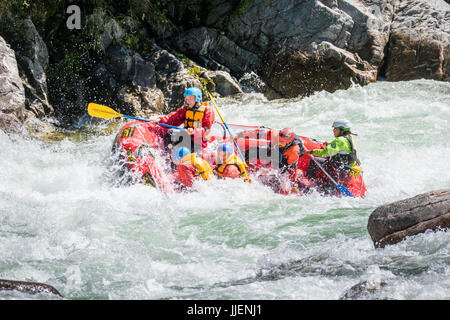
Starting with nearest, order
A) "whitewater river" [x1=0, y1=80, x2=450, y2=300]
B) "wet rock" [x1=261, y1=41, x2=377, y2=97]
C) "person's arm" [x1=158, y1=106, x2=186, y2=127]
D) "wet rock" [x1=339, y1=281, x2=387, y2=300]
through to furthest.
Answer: "wet rock" [x1=339, y1=281, x2=387, y2=300] → "whitewater river" [x1=0, y1=80, x2=450, y2=300] → "person's arm" [x1=158, y1=106, x2=186, y2=127] → "wet rock" [x1=261, y1=41, x2=377, y2=97]

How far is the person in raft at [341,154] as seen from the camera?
6.18 metres

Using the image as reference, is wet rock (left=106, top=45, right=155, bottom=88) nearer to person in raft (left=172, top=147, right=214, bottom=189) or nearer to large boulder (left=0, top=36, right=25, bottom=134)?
large boulder (left=0, top=36, right=25, bottom=134)

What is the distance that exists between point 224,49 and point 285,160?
5.97 m

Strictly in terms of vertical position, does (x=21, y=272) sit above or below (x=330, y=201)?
above

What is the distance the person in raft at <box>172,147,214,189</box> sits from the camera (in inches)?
230

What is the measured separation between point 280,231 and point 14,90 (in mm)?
5455

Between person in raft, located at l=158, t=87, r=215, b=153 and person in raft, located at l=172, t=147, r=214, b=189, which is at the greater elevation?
person in raft, located at l=158, t=87, r=215, b=153

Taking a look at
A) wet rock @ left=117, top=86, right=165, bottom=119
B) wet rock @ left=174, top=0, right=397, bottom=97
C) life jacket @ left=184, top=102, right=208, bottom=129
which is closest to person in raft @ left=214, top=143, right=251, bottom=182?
life jacket @ left=184, top=102, right=208, bottom=129

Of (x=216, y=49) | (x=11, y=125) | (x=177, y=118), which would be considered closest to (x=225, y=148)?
(x=177, y=118)

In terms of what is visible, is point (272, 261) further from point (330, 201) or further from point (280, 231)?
point (330, 201)

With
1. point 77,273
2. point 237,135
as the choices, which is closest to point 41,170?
point 237,135

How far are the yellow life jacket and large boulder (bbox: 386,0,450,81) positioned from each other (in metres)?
7.69

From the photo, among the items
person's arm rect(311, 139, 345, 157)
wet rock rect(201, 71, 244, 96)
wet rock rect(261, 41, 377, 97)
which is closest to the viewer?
person's arm rect(311, 139, 345, 157)
